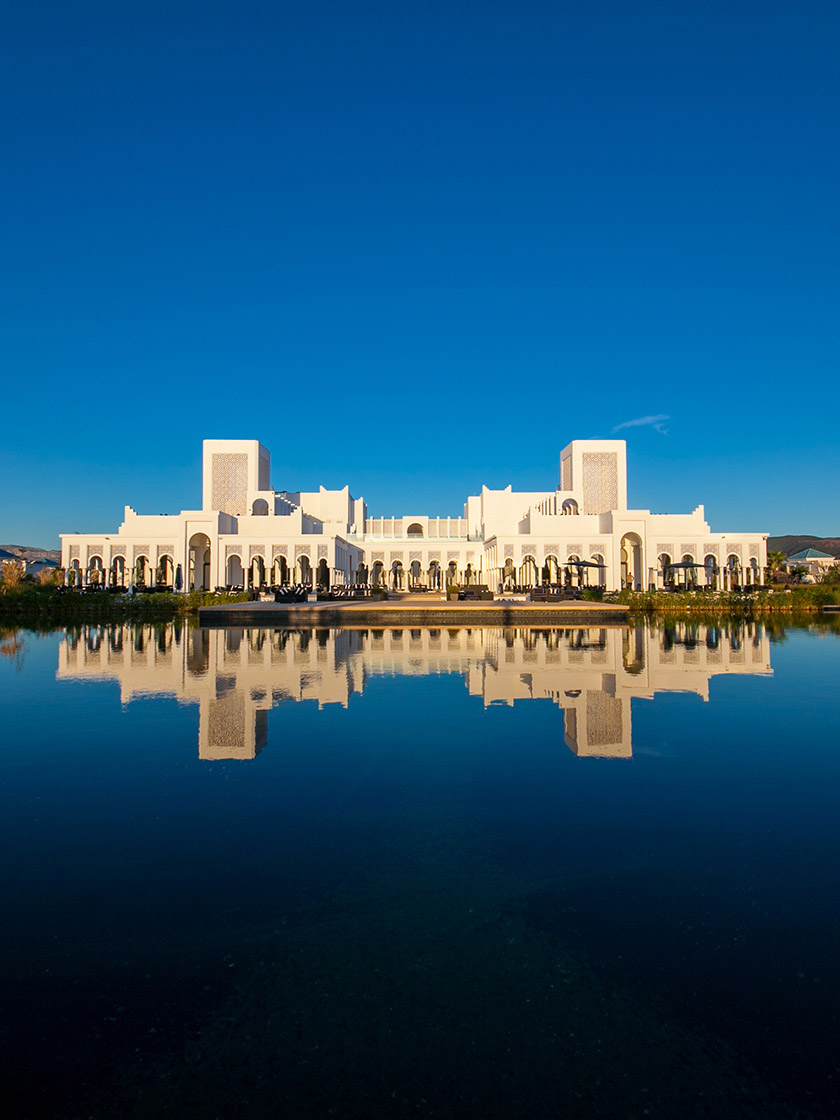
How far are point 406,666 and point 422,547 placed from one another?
40550 millimetres

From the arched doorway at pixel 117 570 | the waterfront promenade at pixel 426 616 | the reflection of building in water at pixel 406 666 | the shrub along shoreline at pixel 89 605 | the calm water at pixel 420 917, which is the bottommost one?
the calm water at pixel 420 917

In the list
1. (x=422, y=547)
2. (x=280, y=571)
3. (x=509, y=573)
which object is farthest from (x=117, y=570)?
(x=509, y=573)

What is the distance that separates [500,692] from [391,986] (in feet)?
15.8

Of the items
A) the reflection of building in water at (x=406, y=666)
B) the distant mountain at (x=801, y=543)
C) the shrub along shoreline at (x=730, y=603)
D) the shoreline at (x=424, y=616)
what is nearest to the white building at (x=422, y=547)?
the shrub along shoreline at (x=730, y=603)

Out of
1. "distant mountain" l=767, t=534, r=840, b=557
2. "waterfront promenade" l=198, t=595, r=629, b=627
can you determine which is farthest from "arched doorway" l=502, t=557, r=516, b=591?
"distant mountain" l=767, t=534, r=840, b=557

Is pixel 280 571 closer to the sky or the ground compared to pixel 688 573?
closer to the sky

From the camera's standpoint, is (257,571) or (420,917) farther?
(257,571)

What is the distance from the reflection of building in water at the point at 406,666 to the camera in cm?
566

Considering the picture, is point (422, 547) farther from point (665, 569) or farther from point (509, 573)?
point (665, 569)

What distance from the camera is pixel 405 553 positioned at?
49.4 meters

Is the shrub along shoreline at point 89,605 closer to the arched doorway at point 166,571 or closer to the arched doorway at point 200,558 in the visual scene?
the arched doorway at point 166,571

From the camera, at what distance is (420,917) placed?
2.48m

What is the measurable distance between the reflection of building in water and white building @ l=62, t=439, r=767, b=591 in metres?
18.6

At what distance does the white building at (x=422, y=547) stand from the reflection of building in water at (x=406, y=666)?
1865cm
